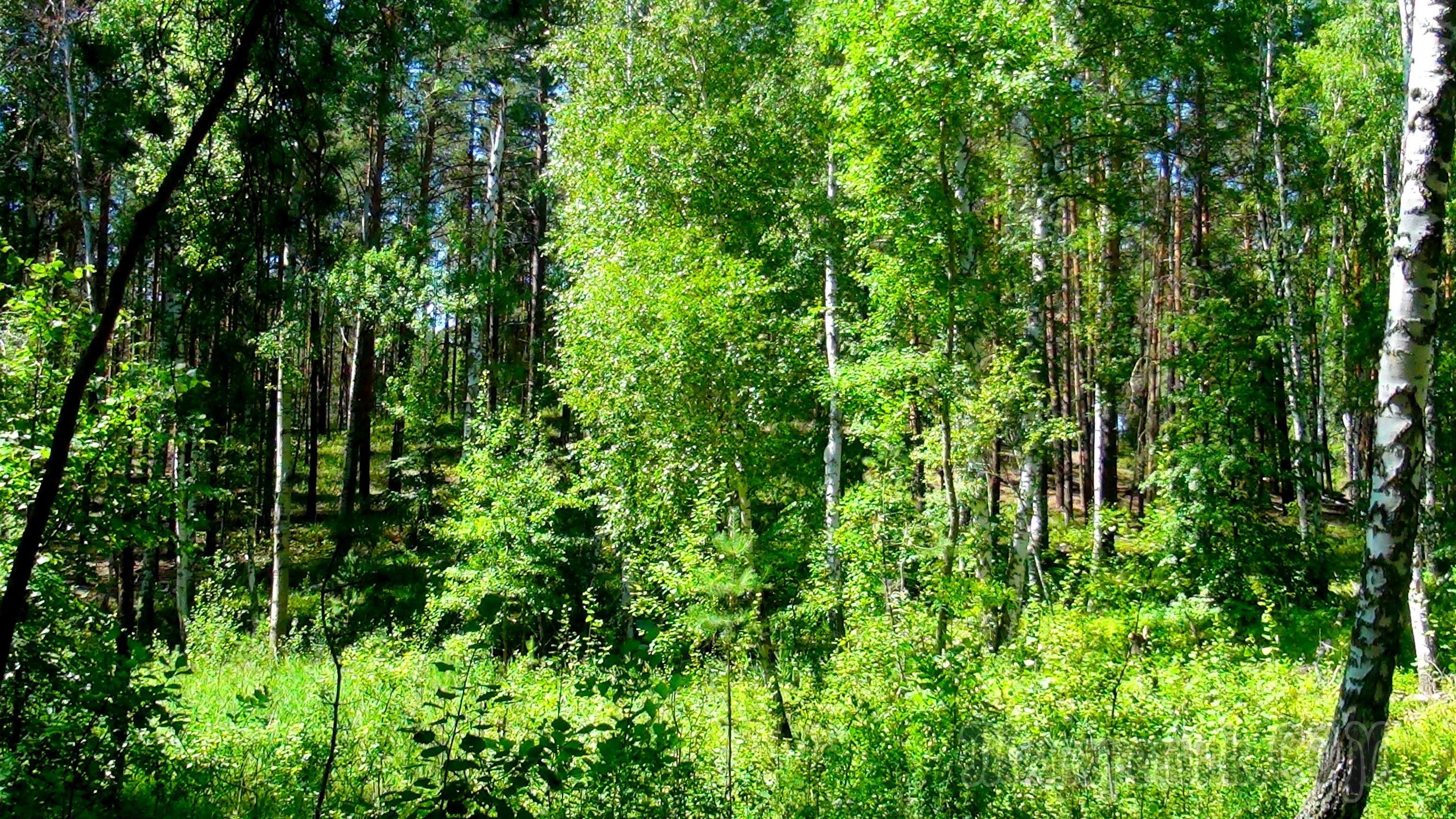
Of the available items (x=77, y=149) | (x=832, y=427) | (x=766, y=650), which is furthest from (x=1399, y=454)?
(x=77, y=149)

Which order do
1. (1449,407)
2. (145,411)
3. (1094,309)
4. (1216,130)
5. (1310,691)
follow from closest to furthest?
(145,411) < (1310,691) < (1216,130) < (1449,407) < (1094,309)

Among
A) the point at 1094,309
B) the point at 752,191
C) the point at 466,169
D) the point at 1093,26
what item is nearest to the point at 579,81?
the point at 752,191

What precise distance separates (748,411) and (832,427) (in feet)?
5.72

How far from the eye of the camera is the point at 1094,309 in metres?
14.2

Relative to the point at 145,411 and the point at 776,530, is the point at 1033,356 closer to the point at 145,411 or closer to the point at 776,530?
the point at 776,530

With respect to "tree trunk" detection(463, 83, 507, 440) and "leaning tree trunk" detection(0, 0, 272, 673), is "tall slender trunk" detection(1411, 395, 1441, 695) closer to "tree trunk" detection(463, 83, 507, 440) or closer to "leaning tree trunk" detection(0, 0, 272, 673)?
"leaning tree trunk" detection(0, 0, 272, 673)

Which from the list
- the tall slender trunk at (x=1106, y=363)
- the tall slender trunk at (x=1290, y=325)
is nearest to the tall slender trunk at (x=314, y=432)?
the tall slender trunk at (x=1106, y=363)

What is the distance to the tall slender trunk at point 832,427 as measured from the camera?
1084 cm

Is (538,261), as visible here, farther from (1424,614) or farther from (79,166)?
(1424,614)

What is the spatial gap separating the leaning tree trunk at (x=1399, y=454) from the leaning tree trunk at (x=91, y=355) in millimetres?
4723

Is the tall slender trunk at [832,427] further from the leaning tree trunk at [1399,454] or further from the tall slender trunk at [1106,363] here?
the leaning tree trunk at [1399,454]

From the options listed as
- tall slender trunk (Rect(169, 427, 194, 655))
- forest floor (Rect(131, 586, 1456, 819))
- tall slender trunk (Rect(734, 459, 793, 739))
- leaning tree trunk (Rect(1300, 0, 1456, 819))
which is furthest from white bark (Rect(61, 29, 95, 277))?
leaning tree trunk (Rect(1300, 0, 1456, 819))

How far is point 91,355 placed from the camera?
2.06 m

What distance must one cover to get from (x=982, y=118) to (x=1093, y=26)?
8.84 feet
